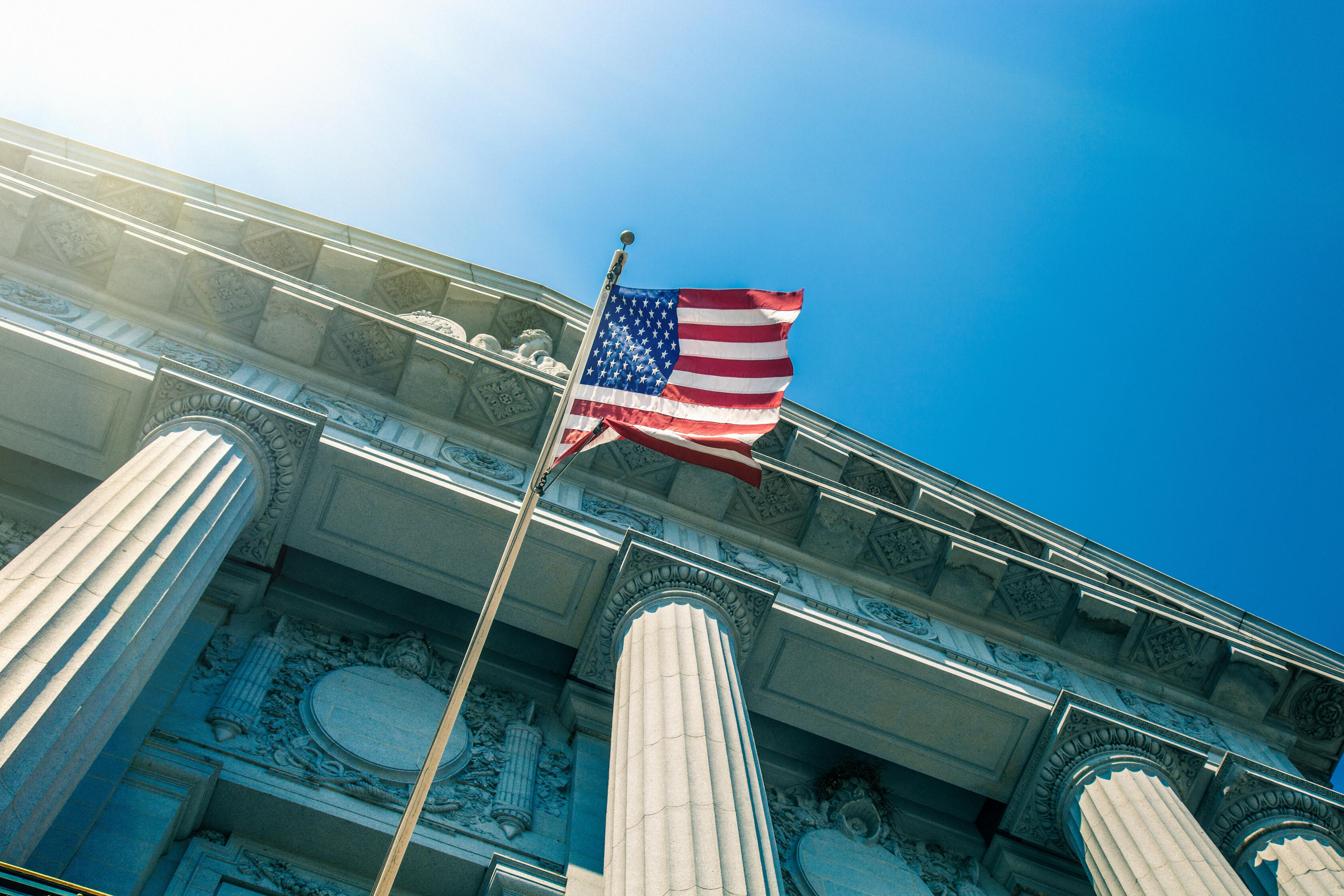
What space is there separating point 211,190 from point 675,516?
10.5 m

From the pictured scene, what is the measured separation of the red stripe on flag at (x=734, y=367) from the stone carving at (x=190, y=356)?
6.21 meters

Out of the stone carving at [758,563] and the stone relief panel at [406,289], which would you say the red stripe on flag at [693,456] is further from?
the stone relief panel at [406,289]

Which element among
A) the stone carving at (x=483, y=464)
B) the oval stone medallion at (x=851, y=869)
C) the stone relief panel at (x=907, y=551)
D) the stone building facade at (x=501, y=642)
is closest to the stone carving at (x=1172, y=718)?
the stone building facade at (x=501, y=642)

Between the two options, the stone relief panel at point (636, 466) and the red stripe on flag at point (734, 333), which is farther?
the stone relief panel at point (636, 466)

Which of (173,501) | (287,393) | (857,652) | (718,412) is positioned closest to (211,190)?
(287,393)

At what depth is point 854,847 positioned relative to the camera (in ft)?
40.0

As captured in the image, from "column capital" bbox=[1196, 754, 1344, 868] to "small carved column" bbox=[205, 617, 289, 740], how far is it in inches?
433

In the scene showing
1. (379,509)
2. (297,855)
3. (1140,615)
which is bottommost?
(297,855)

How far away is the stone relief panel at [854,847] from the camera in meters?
11.6

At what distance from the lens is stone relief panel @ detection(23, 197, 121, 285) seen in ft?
44.0

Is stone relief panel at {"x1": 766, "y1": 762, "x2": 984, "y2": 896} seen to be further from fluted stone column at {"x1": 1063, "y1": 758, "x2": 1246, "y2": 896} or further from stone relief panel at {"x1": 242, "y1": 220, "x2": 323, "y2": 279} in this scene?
stone relief panel at {"x1": 242, "y1": 220, "x2": 323, "y2": 279}

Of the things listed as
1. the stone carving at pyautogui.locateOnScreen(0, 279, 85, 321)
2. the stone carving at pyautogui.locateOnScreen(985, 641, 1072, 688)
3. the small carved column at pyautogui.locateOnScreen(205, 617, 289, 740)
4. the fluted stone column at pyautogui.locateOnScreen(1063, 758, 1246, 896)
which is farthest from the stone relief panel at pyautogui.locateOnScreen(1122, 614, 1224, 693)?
the stone carving at pyautogui.locateOnScreen(0, 279, 85, 321)

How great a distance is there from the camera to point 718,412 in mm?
10133

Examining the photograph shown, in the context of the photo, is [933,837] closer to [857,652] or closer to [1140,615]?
[857,652]
